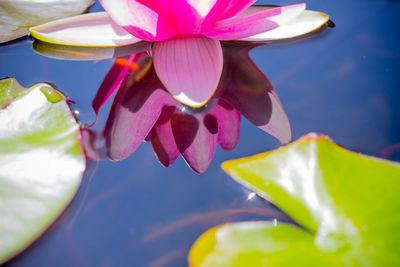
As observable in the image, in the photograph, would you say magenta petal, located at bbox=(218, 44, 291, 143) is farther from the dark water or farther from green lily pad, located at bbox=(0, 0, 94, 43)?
green lily pad, located at bbox=(0, 0, 94, 43)

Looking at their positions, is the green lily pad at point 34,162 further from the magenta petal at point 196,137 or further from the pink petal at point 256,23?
the pink petal at point 256,23

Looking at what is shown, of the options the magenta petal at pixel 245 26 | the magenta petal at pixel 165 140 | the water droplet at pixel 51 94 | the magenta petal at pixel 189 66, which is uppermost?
the magenta petal at pixel 245 26

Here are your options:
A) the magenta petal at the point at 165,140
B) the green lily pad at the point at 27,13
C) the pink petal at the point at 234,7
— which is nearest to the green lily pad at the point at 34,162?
the magenta petal at the point at 165,140

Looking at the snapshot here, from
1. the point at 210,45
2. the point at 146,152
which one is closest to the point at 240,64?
the point at 210,45

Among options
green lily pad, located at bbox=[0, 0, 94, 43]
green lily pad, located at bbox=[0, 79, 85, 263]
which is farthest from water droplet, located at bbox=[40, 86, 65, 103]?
green lily pad, located at bbox=[0, 0, 94, 43]

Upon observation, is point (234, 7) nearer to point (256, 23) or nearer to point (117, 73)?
point (256, 23)
